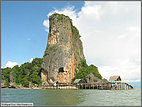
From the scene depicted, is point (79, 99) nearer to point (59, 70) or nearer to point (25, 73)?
point (59, 70)

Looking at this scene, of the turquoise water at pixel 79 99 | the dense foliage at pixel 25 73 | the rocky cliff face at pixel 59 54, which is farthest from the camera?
the dense foliage at pixel 25 73

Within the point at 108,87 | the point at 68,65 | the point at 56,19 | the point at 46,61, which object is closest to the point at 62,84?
the point at 68,65

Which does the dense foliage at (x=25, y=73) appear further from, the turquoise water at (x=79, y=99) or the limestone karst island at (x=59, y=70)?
the turquoise water at (x=79, y=99)

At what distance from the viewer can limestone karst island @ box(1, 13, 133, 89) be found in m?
53.4

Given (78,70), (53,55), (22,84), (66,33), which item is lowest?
(22,84)

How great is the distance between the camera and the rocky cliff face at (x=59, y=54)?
5631 cm

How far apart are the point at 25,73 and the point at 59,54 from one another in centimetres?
2088

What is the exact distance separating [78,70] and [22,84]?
21.4 m

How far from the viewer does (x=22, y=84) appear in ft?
200

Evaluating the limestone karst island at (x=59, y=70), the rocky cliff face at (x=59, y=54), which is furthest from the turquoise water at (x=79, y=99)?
the rocky cliff face at (x=59, y=54)

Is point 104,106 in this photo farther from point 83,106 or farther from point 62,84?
point 62,84

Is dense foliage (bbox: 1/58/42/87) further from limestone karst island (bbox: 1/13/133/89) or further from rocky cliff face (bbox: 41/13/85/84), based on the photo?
rocky cliff face (bbox: 41/13/85/84)

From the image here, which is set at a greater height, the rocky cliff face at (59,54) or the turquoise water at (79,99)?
the rocky cliff face at (59,54)

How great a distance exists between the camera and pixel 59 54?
58281mm
